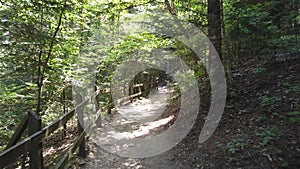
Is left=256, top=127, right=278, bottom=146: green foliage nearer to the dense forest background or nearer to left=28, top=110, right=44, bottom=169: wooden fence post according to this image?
the dense forest background

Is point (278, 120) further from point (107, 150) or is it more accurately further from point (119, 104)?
point (119, 104)

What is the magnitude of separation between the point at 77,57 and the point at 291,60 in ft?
20.4

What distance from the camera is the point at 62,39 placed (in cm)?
521

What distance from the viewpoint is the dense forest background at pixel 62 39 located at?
466 centimetres

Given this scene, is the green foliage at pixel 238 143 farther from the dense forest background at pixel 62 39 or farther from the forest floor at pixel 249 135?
the dense forest background at pixel 62 39

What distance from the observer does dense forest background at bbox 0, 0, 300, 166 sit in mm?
4655

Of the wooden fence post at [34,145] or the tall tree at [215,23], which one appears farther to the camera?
the tall tree at [215,23]

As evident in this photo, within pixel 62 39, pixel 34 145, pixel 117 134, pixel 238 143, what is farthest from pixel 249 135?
pixel 62 39

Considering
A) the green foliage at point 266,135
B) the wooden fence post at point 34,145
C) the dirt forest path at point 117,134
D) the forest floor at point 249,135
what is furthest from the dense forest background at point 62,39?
the wooden fence post at point 34,145

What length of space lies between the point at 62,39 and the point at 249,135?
14.5ft

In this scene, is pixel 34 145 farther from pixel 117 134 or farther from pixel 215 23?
pixel 215 23

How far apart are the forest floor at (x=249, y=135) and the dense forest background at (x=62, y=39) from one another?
711 millimetres

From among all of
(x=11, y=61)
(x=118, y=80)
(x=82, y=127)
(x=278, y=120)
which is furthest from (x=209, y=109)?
(x=118, y=80)

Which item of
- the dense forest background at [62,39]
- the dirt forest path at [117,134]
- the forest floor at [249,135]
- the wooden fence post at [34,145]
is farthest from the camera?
the dense forest background at [62,39]
